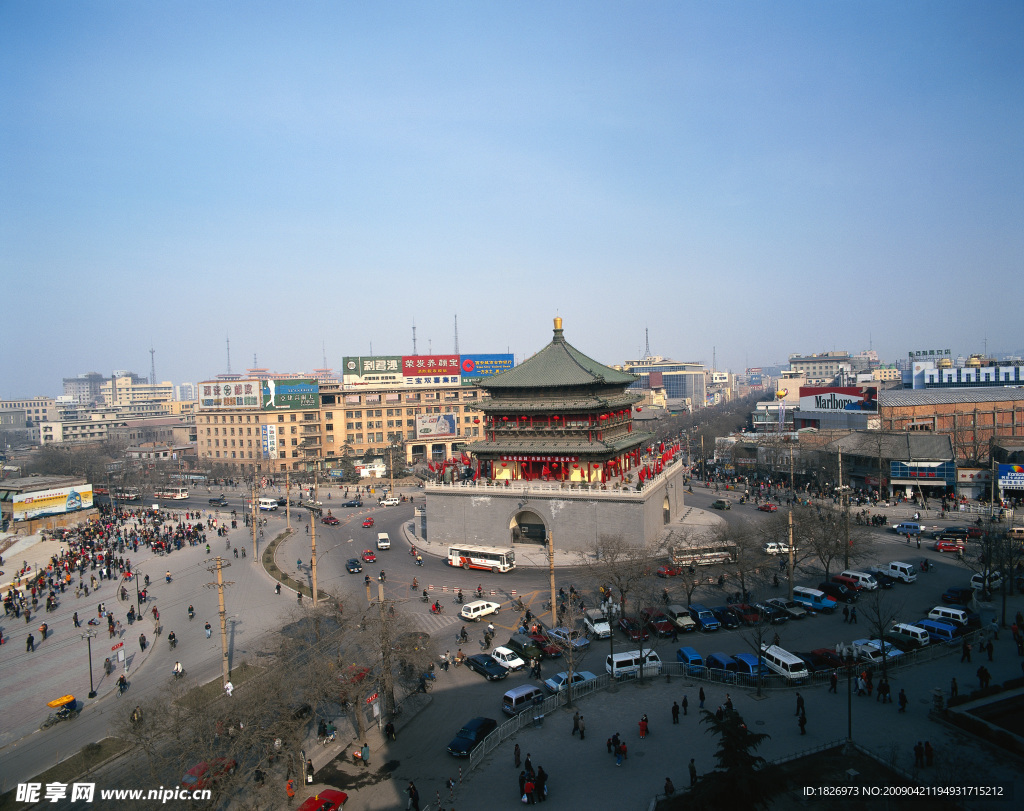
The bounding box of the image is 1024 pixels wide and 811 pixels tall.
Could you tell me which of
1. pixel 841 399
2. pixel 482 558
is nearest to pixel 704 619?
pixel 482 558

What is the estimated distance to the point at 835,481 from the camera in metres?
60.7

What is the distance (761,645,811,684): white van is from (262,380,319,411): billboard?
7755 centimetres

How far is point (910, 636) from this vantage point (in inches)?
1023

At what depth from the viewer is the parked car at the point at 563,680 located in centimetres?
2332

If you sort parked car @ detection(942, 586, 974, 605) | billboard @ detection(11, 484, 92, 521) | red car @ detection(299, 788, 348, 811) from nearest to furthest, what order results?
red car @ detection(299, 788, 348, 811) < parked car @ detection(942, 586, 974, 605) < billboard @ detection(11, 484, 92, 521)

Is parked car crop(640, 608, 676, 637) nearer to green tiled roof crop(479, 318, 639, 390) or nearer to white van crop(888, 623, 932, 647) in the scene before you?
white van crop(888, 623, 932, 647)

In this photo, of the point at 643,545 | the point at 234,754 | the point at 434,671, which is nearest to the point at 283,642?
the point at 234,754

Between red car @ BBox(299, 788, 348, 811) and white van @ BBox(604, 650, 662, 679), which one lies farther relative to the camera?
white van @ BBox(604, 650, 662, 679)

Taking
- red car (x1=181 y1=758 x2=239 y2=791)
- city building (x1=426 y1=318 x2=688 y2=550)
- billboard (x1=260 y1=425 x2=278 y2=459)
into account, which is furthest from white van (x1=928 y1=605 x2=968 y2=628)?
Result: billboard (x1=260 y1=425 x2=278 y2=459)

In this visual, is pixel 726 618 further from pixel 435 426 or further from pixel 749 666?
pixel 435 426

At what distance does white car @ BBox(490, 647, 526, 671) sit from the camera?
25.6m

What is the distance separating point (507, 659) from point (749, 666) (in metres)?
9.47

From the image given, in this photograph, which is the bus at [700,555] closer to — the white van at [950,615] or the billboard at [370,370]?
the white van at [950,615]

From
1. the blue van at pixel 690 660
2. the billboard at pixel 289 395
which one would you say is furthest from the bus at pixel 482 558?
the billboard at pixel 289 395
